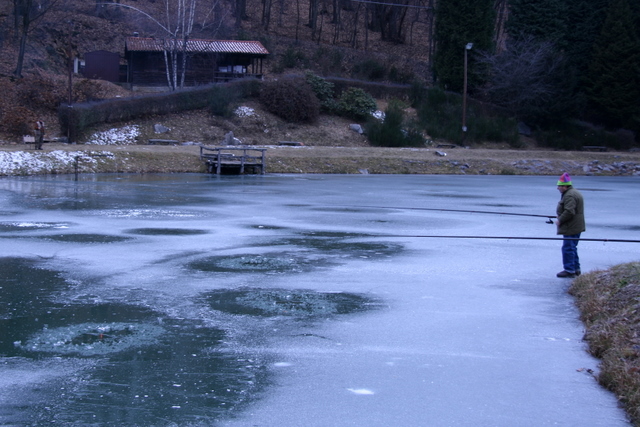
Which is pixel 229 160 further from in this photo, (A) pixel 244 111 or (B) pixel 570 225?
(B) pixel 570 225

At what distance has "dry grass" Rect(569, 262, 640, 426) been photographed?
629 centimetres

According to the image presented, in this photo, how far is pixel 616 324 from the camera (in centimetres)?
776

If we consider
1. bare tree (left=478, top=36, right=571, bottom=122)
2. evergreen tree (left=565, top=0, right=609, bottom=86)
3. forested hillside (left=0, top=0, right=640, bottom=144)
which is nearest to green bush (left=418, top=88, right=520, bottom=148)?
bare tree (left=478, top=36, right=571, bottom=122)

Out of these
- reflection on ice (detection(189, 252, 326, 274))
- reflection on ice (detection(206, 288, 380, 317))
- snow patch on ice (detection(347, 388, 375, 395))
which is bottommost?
snow patch on ice (detection(347, 388, 375, 395))

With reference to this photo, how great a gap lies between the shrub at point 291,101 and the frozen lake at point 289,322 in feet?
103

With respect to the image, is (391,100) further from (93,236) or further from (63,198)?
(93,236)

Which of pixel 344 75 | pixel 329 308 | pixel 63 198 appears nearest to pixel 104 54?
pixel 344 75

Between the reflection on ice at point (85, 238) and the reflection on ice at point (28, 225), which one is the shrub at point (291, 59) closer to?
the reflection on ice at point (28, 225)

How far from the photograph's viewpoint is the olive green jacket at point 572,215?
11.1 m

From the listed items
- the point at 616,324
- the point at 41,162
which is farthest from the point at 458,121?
the point at 616,324

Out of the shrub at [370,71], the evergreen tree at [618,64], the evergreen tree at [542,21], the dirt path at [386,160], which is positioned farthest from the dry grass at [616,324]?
the shrub at [370,71]

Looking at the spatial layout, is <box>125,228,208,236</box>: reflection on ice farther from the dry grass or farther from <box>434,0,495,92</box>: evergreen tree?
<box>434,0,495,92</box>: evergreen tree

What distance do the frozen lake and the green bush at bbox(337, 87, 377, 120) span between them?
3345cm

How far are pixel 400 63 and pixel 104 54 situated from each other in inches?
1144
